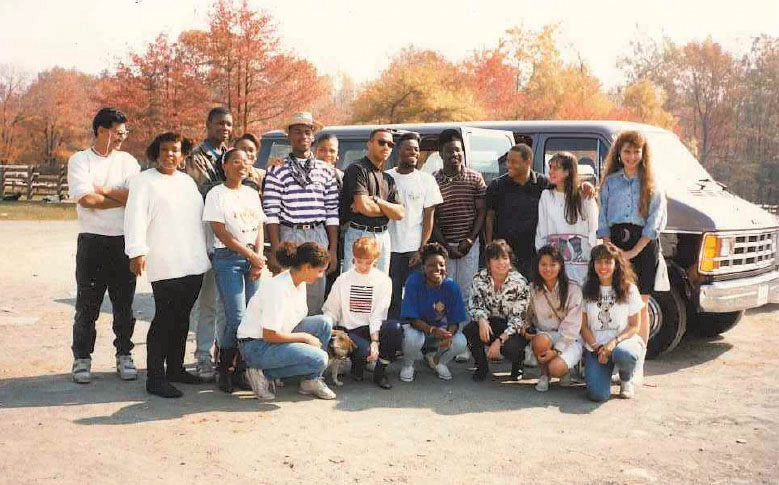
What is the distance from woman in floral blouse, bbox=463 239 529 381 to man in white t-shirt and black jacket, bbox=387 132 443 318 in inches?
27.1

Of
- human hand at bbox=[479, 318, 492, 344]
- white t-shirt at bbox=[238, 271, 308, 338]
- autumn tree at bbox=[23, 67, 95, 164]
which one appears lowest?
human hand at bbox=[479, 318, 492, 344]

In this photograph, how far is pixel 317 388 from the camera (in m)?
5.64

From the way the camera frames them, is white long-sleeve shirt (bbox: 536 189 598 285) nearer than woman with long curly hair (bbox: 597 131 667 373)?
No

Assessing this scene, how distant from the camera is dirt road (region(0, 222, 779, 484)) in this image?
4152mm

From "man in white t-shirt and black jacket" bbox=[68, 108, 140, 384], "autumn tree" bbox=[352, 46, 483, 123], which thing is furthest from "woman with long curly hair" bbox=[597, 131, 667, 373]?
"autumn tree" bbox=[352, 46, 483, 123]

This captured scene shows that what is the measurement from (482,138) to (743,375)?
3314 mm

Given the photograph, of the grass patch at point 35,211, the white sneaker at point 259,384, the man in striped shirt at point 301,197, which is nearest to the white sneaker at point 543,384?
the man in striped shirt at point 301,197

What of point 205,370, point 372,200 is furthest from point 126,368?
point 372,200

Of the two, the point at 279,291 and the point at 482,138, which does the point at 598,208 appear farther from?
the point at 279,291

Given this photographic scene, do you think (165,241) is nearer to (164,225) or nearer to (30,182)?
(164,225)

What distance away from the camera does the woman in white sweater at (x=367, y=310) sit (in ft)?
19.7

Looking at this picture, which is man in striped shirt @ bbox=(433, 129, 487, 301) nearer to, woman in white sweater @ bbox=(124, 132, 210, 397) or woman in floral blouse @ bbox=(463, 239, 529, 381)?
woman in floral blouse @ bbox=(463, 239, 529, 381)

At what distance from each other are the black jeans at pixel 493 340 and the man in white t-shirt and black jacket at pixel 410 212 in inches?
32.5

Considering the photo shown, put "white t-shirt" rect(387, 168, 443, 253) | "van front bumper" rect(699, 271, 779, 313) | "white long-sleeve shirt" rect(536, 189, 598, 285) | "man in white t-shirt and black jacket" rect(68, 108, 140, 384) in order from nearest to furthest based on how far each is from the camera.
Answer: "man in white t-shirt and black jacket" rect(68, 108, 140, 384) → "white long-sleeve shirt" rect(536, 189, 598, 285) → "white t-shirt" rect(387, 168, 443, 253) → "van front bumper" rect(699, 271, 779, 313)
